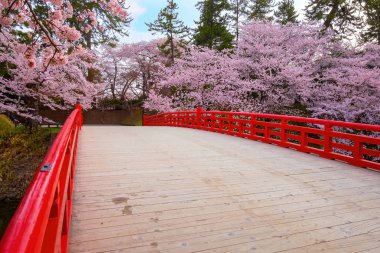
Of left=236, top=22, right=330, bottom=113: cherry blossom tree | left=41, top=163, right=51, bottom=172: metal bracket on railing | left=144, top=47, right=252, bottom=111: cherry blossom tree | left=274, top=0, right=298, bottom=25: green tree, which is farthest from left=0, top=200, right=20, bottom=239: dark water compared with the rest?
left=274, top=0, right=298, bottom=25: green tree

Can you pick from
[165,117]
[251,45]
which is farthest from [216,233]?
[251,45]

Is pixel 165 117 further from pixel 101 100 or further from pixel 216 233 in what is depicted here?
pixel 216 233

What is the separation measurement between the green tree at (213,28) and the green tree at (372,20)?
12319mm

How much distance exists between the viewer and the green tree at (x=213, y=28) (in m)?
30.5

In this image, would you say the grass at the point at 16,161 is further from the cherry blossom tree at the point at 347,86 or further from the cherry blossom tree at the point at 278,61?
the cherry blossom tree at the point at 347,86

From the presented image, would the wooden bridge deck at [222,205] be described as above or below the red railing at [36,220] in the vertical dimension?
below

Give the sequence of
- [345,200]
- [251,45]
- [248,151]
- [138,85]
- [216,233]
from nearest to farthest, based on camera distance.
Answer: [216,233], [345,200], [248,151], [251,45], [138,85]

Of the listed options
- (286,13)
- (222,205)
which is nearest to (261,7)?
(286,13)

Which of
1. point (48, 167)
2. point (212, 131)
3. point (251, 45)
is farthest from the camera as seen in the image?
point (251, 45)

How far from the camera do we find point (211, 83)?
21391mm

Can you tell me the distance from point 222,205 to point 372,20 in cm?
2253

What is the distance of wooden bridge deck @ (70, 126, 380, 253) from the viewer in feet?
9.77

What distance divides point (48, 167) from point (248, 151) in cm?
642

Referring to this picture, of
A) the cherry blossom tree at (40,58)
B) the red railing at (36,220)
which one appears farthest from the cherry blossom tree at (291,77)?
the red railing at (36,220)
